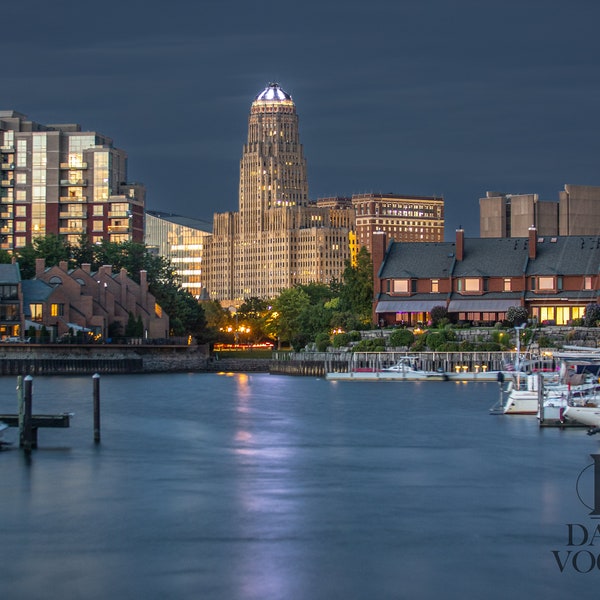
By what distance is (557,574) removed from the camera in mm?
34031

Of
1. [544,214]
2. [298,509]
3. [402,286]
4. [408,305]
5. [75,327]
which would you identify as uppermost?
[544,214]

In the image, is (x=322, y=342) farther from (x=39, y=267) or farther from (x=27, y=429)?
(x=27, y=429)

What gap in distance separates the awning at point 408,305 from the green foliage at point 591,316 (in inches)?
566

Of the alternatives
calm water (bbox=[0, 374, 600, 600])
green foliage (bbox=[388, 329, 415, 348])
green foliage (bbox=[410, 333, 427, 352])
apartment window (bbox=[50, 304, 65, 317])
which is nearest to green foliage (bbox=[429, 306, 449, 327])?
green foliage (bbox=[388, 329, 415, 348])

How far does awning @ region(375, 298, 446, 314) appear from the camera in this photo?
12400 cm

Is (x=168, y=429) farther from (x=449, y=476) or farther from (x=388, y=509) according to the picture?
(x=388, y=509)

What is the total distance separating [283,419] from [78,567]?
3971 centimetres

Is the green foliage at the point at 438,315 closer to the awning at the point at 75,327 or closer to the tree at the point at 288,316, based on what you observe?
the awning at the point at 75,327

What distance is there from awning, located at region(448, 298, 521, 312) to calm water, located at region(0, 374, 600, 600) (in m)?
50.0

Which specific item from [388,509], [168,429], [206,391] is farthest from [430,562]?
[206,391]

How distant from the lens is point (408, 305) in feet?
409

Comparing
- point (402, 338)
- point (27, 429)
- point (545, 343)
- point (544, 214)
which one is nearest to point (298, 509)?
point (27, 429)

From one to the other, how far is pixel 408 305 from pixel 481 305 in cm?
659

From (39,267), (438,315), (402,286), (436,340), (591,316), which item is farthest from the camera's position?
(39,267)
